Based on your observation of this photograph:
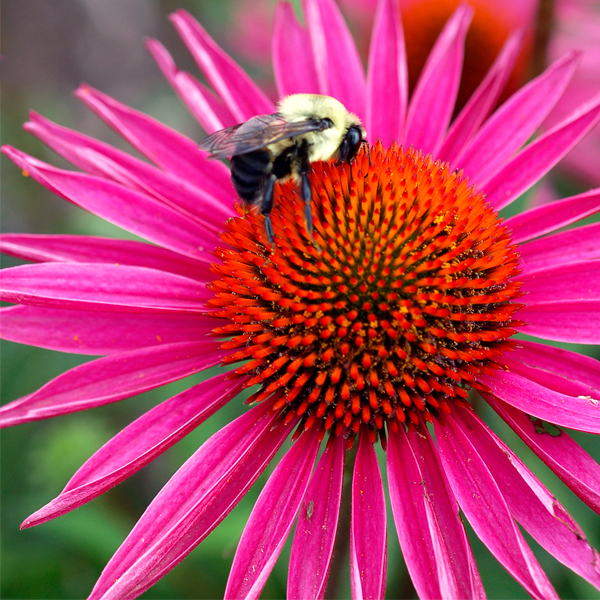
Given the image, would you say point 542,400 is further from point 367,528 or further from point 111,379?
point 111,379

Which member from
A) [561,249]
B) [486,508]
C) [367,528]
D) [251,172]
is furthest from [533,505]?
[251,172]

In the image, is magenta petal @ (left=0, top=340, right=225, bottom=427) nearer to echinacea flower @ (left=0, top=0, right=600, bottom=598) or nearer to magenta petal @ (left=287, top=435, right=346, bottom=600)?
echinacea flower @ (left=0, top=0, right=600, bottom=598)

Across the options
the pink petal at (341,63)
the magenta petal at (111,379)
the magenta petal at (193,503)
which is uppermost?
the pink petal at (341,63)

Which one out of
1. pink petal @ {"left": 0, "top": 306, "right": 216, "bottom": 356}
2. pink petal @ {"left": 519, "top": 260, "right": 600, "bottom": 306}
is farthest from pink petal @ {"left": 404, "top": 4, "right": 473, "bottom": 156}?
pink petal @ {"left": 0, "top": 306, "right": 216, "bottom": 356}

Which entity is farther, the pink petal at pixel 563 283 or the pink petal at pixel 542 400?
the pink petal at pixel 563 283

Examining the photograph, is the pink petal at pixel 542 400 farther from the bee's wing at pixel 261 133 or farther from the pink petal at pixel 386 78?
the pink petal at pixel 386 78

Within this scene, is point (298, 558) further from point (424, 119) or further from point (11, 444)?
point (11, 444)

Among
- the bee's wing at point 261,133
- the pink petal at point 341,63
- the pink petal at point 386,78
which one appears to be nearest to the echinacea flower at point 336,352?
the bee's wing at point 261,133
